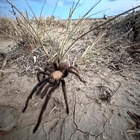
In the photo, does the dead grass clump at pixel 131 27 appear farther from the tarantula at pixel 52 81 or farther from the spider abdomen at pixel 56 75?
the spider abdomen at pixel 56 75

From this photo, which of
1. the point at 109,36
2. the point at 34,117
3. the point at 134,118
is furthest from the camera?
the point at 109,36

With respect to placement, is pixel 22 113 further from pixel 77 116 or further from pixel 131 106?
pixel 131 106

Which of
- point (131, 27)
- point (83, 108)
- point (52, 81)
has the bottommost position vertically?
point (83, 108)

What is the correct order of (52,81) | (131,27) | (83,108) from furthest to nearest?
(131,27)
(83,108)
(52,81)

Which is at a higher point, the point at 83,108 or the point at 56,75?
the point at 56,75

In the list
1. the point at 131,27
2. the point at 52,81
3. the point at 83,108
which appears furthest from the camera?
the point at 131,27

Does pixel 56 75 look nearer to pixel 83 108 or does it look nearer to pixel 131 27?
pixel 83 108

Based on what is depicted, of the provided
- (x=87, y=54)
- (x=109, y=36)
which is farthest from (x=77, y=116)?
(x=109, y=36)

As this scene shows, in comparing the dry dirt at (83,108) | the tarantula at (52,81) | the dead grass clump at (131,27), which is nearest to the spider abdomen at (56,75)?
the tarantula at (52,81)

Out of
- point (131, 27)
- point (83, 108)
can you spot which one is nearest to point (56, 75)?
point (83, 108)
